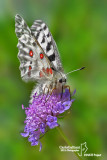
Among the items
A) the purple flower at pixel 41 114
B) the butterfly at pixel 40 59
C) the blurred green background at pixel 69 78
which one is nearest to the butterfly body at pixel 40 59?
the butterfly at pixel 40 59

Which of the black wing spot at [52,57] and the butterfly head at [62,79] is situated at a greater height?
the black wing spot at [52,57]

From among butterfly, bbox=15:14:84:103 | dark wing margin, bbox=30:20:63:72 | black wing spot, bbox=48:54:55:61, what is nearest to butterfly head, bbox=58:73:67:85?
butterfly, bbox=15:14:84:103

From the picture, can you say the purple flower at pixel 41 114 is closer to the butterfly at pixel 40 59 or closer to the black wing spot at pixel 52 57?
the butterfly at pixel 40 59

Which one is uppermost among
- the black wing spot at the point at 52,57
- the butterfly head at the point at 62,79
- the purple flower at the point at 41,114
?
the black wing spot at the point at 52,57

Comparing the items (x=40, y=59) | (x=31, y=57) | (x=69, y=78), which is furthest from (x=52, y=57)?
(x=69, y=78)

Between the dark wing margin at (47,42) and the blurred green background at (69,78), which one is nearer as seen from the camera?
the dark wing margin at (47,42)

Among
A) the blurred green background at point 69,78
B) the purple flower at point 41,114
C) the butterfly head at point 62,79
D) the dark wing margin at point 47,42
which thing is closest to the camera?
the purple flower at point 41,114

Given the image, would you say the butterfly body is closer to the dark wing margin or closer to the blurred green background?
the dark wing margin

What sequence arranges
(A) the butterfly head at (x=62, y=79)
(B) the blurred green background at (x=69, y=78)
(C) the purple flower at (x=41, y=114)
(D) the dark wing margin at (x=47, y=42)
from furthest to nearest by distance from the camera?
1. (B) the blurred green background at (x=69, y=78)
2. (D) the dark wing margin at (x=47, y=42)
3. (A) the butterfly head at (x=62, y=79)
4. (C) the purple flower at (x=41, y=114)

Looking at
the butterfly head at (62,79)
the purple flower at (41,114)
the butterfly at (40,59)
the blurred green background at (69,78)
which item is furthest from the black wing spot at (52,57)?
the blurred green background at (69,78)
